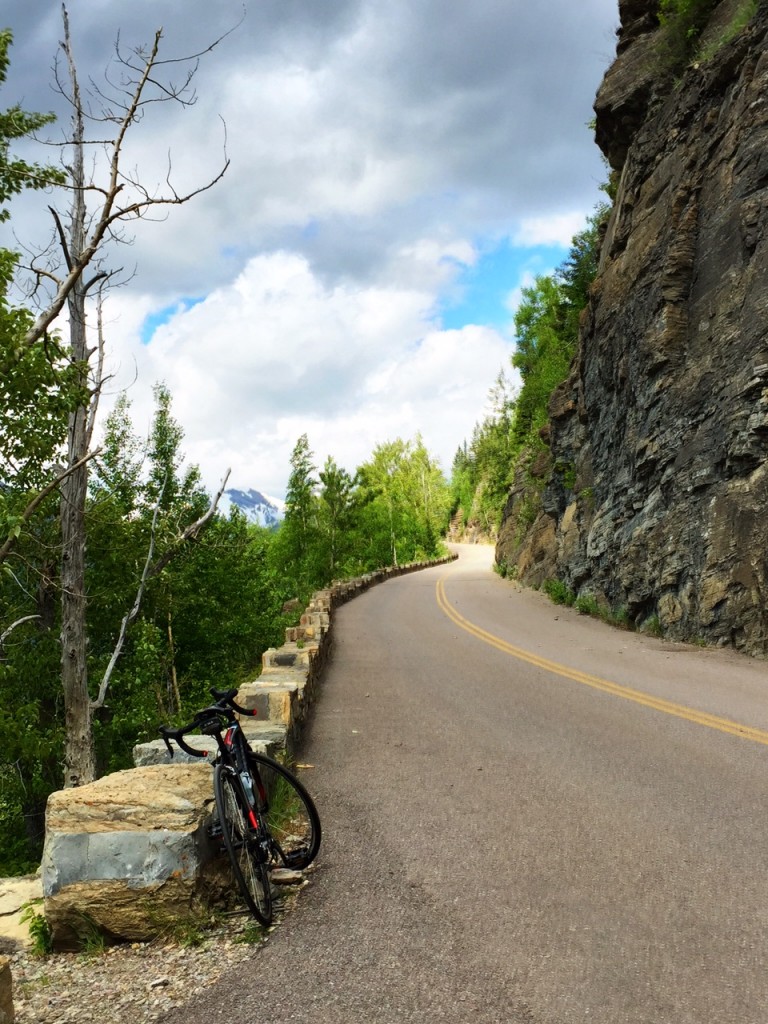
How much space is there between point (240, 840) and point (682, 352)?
16.4m

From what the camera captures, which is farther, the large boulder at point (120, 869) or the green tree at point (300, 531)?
the green tree at point (300, 531)

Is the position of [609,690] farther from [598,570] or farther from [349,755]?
[598,570]

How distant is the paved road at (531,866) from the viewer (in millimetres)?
3248

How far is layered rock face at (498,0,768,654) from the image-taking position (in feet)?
46.3

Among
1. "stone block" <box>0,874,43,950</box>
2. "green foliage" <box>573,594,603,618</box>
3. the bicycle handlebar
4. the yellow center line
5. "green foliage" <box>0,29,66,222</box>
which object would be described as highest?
"green foliage" <box>0,29,66,222</box>

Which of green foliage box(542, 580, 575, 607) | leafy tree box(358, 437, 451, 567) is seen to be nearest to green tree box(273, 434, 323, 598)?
leafy tree box(358, 437, 451, 567)

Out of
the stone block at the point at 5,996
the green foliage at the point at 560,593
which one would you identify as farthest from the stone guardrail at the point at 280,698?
the green foliage at the point at 560,593

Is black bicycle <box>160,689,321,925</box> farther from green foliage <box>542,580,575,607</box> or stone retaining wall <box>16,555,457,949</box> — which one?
green foliage <box>542,580,575,607</box>

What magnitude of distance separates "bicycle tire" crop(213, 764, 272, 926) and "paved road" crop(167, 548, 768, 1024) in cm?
24

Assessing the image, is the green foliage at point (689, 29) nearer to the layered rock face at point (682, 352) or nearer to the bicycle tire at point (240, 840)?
the layered rock face at point (682, 352)

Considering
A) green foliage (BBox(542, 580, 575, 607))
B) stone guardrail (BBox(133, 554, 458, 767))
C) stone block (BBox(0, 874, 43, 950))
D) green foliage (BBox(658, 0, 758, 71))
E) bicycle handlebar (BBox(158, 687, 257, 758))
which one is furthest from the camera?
green foliage (BBox(542, 580, 575, 607))

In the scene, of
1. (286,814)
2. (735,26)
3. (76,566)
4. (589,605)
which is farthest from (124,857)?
(735,26)

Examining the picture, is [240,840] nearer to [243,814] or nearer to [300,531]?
[243,814]

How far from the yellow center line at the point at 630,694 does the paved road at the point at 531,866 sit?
0.18ft
